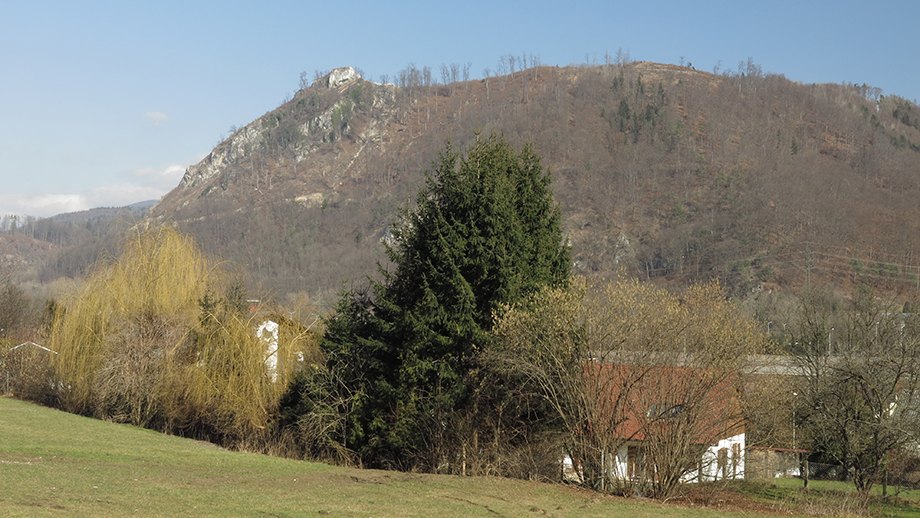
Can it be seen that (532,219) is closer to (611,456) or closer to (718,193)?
(611,456)

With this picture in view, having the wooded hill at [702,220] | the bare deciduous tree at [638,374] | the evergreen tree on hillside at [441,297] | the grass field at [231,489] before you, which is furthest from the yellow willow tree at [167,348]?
the wooded hill at [702,220]

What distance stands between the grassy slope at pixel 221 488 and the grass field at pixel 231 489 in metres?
0.03

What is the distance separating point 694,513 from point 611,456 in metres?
3.30

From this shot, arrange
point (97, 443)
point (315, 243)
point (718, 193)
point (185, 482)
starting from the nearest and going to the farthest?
point (185, 482)
point (97, 443)
point (718, 193)
point (315, 243)

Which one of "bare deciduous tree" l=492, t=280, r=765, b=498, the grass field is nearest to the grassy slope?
the grass field

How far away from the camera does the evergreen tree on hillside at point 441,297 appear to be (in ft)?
90.1

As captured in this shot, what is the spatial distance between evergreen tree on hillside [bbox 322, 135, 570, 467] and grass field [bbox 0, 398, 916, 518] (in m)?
3.41

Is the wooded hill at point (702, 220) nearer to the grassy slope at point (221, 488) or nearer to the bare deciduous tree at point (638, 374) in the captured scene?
the grassy slope at point (221, 488)

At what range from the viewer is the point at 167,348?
116 feet

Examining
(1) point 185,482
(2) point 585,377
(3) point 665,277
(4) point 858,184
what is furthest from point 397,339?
(4) point 858,184

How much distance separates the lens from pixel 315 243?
595ft

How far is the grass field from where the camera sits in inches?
577

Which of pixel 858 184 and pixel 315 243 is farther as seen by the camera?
pixel 315 243

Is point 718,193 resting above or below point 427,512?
above
